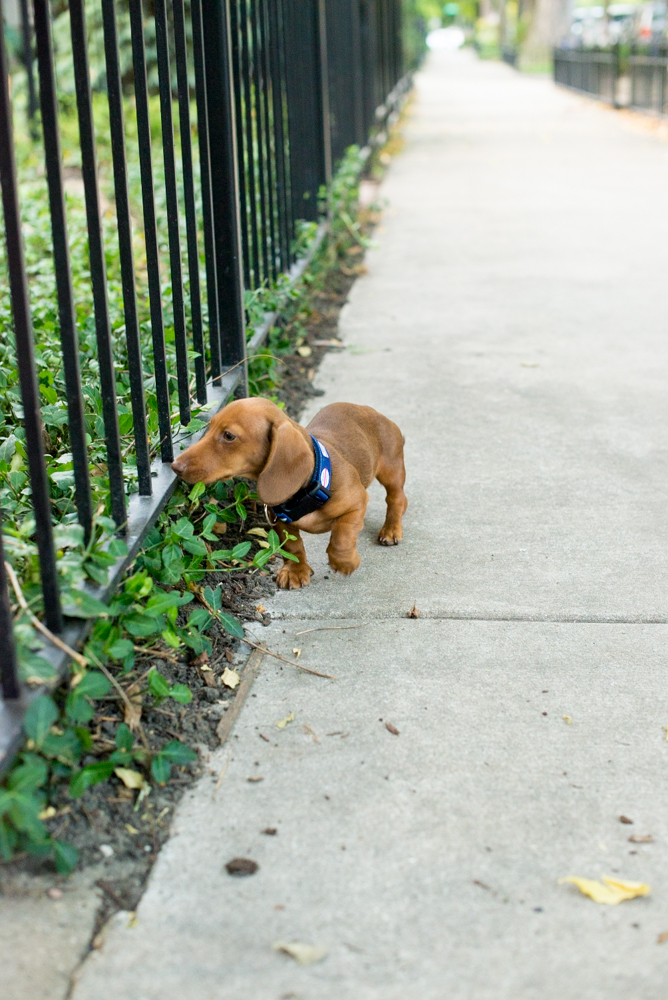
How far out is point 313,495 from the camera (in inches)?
120

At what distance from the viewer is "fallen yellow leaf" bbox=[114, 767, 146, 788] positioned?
2281mm

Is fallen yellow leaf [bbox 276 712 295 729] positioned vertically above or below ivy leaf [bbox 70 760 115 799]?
below

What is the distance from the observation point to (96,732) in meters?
2.36

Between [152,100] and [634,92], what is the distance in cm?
1267

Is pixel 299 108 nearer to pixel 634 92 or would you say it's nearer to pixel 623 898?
pixel 623 898

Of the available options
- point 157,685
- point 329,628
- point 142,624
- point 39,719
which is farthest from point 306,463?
point 39,719

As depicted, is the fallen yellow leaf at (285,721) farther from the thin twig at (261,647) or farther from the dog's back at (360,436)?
the dog's back at (360,436)

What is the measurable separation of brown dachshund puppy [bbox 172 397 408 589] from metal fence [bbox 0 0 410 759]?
193mm

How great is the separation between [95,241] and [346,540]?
4.07 feet

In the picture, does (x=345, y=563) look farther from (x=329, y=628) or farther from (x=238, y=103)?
(x=238, y=103)

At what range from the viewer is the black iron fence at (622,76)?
18.5m

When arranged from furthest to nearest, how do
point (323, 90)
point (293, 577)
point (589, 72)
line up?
point (589, 72)
point (323, 90)
point (293, 577)

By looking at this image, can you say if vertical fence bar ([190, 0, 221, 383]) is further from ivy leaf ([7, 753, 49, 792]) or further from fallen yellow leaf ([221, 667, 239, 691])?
ivy leaf ([7, 753, 49, 792])

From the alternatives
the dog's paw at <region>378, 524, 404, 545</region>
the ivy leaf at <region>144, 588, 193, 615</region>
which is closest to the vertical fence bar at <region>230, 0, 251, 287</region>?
the dog's paw at <region>378, 524, 404, 545</region>
